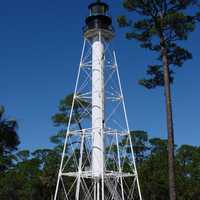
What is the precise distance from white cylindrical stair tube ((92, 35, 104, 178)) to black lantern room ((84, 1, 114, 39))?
57 centimetres

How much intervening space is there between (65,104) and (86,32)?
918cm

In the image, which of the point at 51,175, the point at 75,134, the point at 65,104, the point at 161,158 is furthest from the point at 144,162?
the point at 75,134

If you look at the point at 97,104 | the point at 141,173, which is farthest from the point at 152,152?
the point at 97,104

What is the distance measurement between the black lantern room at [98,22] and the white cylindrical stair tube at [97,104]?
574 mm

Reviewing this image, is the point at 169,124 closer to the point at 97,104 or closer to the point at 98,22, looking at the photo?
the point at 97,104

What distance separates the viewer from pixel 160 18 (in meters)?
20.5

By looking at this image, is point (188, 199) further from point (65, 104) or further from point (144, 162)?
point (65, 104)

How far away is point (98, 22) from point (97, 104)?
5.68m

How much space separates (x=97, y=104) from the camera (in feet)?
96.5

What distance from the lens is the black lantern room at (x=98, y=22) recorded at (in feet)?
100

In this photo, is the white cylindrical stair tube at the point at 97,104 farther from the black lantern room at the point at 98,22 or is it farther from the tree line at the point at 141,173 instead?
the tree line at the point at 141,173

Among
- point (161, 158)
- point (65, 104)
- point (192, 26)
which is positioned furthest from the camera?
point (161, 158)

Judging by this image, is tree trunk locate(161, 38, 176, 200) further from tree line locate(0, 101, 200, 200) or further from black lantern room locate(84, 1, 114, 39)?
tree line locate(0, 101, 200, 200)

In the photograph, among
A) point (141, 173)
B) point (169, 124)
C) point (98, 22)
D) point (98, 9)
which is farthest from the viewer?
point (141, 173)
